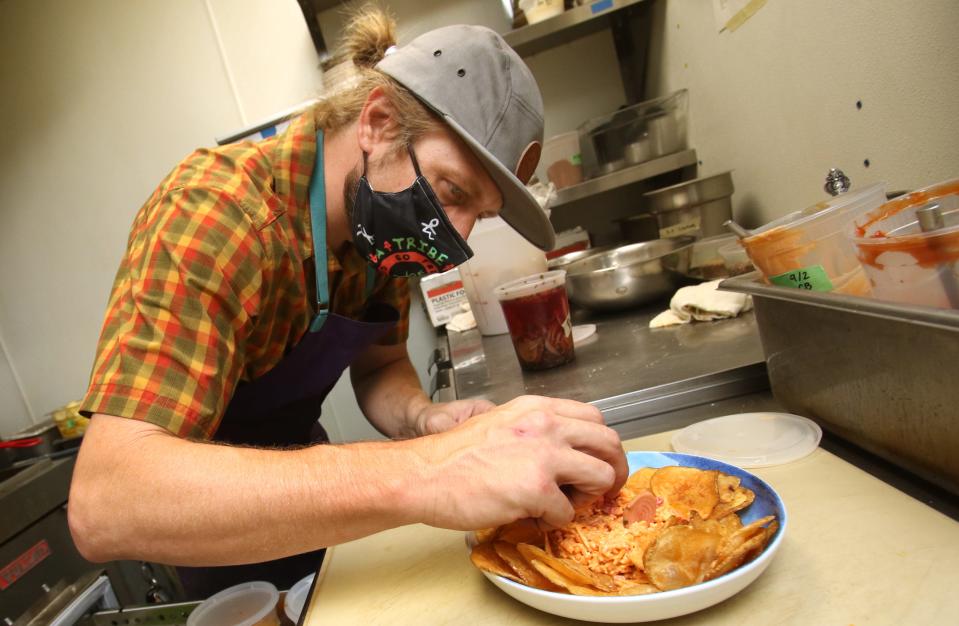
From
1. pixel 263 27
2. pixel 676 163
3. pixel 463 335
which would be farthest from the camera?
pixel 263 27

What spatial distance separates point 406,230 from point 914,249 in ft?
2.69

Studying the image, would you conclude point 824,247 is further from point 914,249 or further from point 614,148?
point 614,148

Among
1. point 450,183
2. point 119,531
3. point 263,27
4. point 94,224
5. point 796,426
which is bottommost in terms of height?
point 796,426

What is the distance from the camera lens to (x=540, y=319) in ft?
4.61

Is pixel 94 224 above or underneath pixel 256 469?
above

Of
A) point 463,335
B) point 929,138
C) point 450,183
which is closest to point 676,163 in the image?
point 463,335

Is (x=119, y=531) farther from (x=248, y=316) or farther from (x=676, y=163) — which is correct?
(x=676, y=163)

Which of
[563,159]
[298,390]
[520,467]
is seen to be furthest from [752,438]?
[563,159]

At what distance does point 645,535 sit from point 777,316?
425 millimetres

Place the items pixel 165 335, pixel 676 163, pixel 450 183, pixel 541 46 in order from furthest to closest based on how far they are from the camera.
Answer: pixel 541 46, pixel 676 163, pixel 450 183, pixel 165 335

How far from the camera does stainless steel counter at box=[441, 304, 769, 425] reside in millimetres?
1103

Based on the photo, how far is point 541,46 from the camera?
9.45ft

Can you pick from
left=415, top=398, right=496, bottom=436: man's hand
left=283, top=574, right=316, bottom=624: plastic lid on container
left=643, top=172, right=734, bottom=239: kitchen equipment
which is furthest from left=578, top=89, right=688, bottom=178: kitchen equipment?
left=283, top=574, right=316, bottom=624: plastic lid on container

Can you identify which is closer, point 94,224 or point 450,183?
point 450,183
